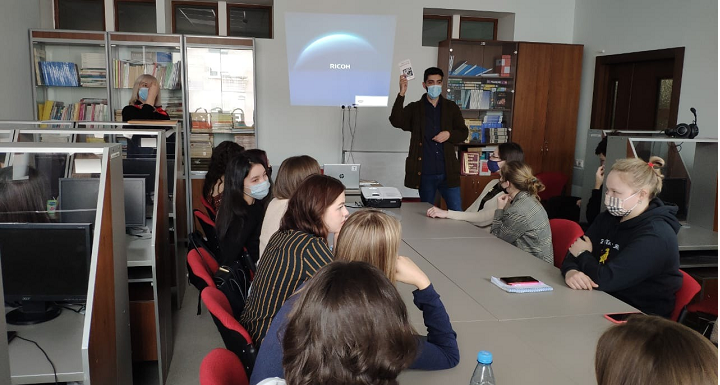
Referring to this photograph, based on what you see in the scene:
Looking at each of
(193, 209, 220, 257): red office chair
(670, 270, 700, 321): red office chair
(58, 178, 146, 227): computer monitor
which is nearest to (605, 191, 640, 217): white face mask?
(670, 270, 700, 321): red office chair

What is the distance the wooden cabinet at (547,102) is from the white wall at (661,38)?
0.16m

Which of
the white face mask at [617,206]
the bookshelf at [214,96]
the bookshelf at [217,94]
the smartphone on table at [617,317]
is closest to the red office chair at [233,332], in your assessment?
the smartphone on table at [617,317]

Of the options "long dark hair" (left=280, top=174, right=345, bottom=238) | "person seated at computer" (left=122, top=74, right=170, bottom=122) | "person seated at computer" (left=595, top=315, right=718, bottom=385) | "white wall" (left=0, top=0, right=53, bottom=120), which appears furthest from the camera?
"white wall" (left=0, top=0, right=53, bottom=120)

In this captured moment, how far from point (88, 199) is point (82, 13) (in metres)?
4.77

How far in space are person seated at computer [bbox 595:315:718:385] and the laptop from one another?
3.68 meters

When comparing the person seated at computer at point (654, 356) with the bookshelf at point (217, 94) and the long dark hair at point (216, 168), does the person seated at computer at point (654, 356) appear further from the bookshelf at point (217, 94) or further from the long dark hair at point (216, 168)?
the bookshelf at point (217, 94)

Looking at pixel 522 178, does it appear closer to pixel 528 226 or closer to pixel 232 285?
pixel 528 226

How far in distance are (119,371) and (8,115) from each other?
13.6 ft

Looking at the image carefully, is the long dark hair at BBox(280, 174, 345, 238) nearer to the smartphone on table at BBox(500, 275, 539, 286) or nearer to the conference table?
the conference table

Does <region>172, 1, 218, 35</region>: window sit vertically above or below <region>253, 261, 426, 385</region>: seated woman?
above

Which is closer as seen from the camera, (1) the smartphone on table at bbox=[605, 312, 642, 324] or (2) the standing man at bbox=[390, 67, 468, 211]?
(1) the smartphone on table at bbox=[605, 312, 642, 324]

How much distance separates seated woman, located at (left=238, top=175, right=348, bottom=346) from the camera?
5.59ft

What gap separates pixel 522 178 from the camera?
10.1 ft

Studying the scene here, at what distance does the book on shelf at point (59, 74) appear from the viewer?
18.4ft
